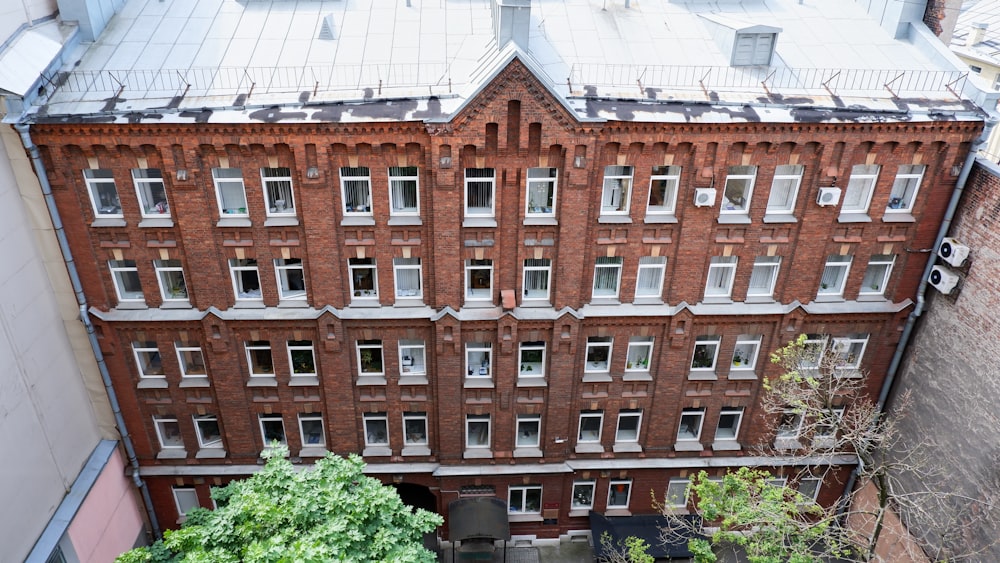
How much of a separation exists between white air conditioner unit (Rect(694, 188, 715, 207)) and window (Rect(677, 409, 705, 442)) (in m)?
9.66

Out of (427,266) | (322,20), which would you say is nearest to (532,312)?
(427,266)

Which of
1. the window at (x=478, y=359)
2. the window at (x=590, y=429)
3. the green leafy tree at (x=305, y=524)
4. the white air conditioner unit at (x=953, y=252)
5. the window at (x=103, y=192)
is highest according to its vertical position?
the window at (x=103, y=192)

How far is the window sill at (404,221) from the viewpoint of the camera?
945 inches

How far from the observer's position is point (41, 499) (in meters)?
23.3

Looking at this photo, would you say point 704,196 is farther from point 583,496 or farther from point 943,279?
point 583,496

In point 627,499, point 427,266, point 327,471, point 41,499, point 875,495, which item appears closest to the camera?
point 327,471

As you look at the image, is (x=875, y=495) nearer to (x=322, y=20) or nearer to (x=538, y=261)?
(x=538, y=261)

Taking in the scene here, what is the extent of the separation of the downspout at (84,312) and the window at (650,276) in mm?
20315

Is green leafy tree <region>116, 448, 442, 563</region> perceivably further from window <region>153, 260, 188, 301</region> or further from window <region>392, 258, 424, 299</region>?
window <region>153, 260, 188, 301</region>

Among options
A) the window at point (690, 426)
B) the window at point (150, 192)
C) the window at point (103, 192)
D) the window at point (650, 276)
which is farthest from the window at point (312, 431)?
the window at point (690, 426)

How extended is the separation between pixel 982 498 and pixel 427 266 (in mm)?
21087

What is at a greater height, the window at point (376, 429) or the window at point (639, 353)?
the window at point (639, 353)

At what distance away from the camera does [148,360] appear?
Answer: 26.7m

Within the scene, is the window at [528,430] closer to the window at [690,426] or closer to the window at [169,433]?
the window at [690,426]
